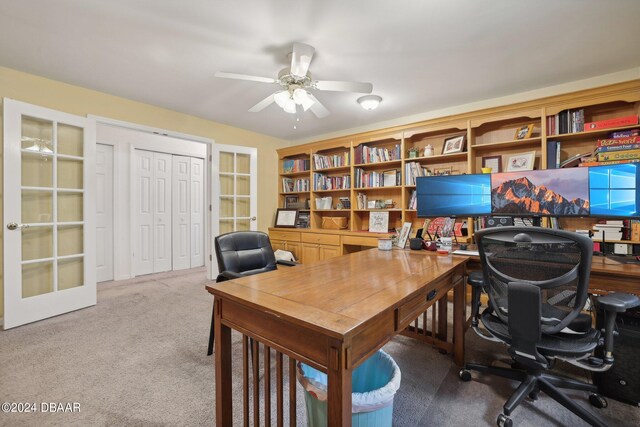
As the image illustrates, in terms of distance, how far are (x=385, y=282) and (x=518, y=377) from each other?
1040 mm

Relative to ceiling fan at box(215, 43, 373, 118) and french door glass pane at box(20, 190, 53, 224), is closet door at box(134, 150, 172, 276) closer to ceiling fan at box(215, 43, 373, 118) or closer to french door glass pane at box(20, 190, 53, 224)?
french door glass pane at box(20, 190, 53, 224)

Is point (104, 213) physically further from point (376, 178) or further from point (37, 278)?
point (376, 178)

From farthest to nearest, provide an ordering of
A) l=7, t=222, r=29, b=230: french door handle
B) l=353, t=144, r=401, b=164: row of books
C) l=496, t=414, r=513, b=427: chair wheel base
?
l=353, t=144, r=401, b=164: row of books < l=7, t=222, r=29, b=230: french door handle < l=496, t=414, r=513, b=427: chair wheel base

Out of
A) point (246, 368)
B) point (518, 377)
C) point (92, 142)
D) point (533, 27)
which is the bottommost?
point (518, 377)

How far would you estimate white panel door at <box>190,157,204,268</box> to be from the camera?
17.1 feet

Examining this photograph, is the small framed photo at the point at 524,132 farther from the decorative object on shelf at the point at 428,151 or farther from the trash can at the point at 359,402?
the trash can at the point at 359,402

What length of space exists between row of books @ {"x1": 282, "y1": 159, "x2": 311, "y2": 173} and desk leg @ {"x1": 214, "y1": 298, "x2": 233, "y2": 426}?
3.76m

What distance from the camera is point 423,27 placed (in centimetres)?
194

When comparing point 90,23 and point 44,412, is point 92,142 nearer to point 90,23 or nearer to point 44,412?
point 90,23

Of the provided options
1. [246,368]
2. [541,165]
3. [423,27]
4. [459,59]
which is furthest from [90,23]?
[541,165]

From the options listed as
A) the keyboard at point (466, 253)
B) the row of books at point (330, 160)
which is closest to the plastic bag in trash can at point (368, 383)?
the keyboard at point (466, 253)

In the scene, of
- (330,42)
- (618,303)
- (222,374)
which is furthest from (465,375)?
(330,42)

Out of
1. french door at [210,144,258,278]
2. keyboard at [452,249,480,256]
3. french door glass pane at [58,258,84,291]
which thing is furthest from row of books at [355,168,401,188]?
french door glass pane at [58,258,84,291]

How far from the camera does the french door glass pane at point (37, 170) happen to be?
264cm
